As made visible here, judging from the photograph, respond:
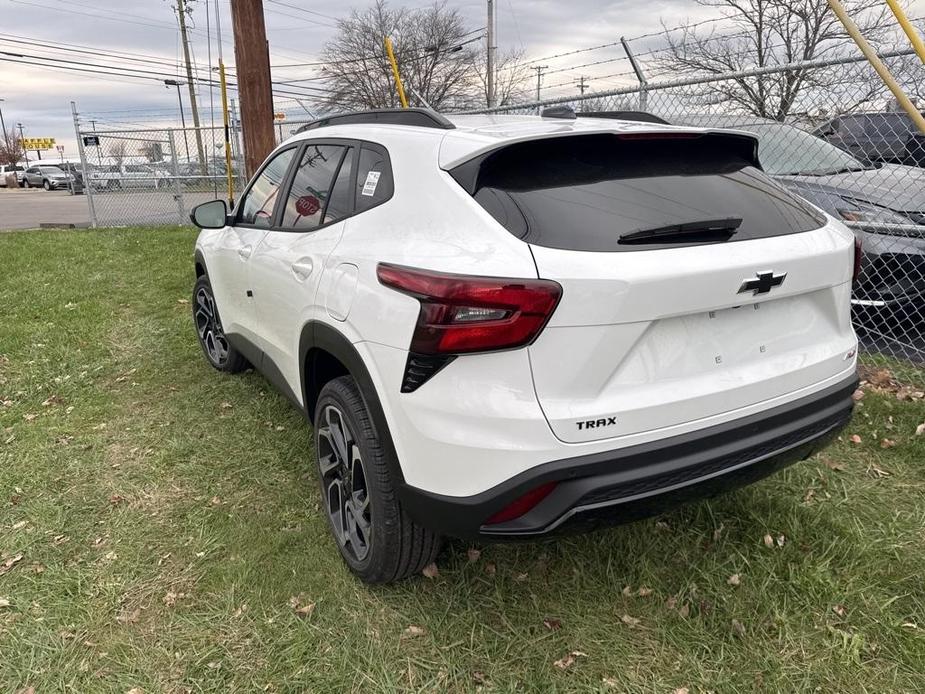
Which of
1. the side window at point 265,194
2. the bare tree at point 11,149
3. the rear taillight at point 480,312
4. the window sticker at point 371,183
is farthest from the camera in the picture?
Answer: the bare tree at point 11,149

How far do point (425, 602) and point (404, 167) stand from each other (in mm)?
1592

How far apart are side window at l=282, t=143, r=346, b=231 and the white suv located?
14.3 inches

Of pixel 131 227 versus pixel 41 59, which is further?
pixel 41 59

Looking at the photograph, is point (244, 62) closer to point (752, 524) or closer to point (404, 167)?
point (404, 167)

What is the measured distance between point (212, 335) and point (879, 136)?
199 inches

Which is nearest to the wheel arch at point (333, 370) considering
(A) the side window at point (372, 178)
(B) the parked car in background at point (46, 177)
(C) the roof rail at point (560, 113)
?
(A) the side window at point (372, 178)

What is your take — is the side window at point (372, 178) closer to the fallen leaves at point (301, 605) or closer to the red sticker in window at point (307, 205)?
the red sticker in window at point (307, 205)

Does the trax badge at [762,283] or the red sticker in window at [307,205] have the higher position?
the red sticker in window at [307,205]

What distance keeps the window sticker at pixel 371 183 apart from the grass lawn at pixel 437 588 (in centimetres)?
143

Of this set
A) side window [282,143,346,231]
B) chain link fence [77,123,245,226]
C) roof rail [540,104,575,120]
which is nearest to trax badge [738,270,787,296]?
roof rail [540,104,575,120]

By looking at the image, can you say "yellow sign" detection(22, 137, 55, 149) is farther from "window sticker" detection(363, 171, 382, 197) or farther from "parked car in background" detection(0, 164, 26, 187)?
"window sticker" detection(363, 171, 382, 197)

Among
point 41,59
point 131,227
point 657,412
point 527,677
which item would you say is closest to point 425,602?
point 527,677

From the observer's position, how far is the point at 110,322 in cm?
637

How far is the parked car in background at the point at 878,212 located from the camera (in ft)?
14.9
